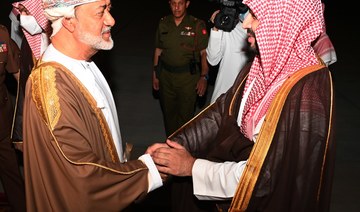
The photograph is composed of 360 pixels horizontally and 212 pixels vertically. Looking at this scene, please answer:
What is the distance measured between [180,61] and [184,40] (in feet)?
0.78

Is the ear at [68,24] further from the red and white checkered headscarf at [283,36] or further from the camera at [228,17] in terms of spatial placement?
the camera at [228,17]

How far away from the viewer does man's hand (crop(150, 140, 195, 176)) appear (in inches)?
98.3

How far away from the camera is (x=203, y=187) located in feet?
7.97

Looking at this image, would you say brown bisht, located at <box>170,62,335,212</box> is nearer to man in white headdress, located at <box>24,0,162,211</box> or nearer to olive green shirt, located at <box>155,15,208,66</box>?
man in white headdress, located at <box>24,0,162,211</box>

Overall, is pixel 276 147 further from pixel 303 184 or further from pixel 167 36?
pixel 167 36

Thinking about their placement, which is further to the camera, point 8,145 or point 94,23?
point 8,145

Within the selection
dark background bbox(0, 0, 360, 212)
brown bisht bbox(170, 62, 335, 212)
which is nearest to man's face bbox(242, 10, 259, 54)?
brown bisht bbox(170, 62, 335, 212)

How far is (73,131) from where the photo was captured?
2156 mm

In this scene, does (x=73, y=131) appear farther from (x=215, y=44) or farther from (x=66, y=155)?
(x=215, y=44)

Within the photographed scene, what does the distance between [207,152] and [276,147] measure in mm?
762

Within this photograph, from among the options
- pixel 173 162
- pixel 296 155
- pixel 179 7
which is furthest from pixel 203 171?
pixel 179 7

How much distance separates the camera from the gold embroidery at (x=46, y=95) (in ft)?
6.96

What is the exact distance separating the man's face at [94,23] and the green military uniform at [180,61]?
2443mm

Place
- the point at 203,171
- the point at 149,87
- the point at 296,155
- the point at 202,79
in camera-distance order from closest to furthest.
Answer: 1. the point at 296,155
2. the point at 203,171
3. the point at 202,79
4. the point at 149,87
